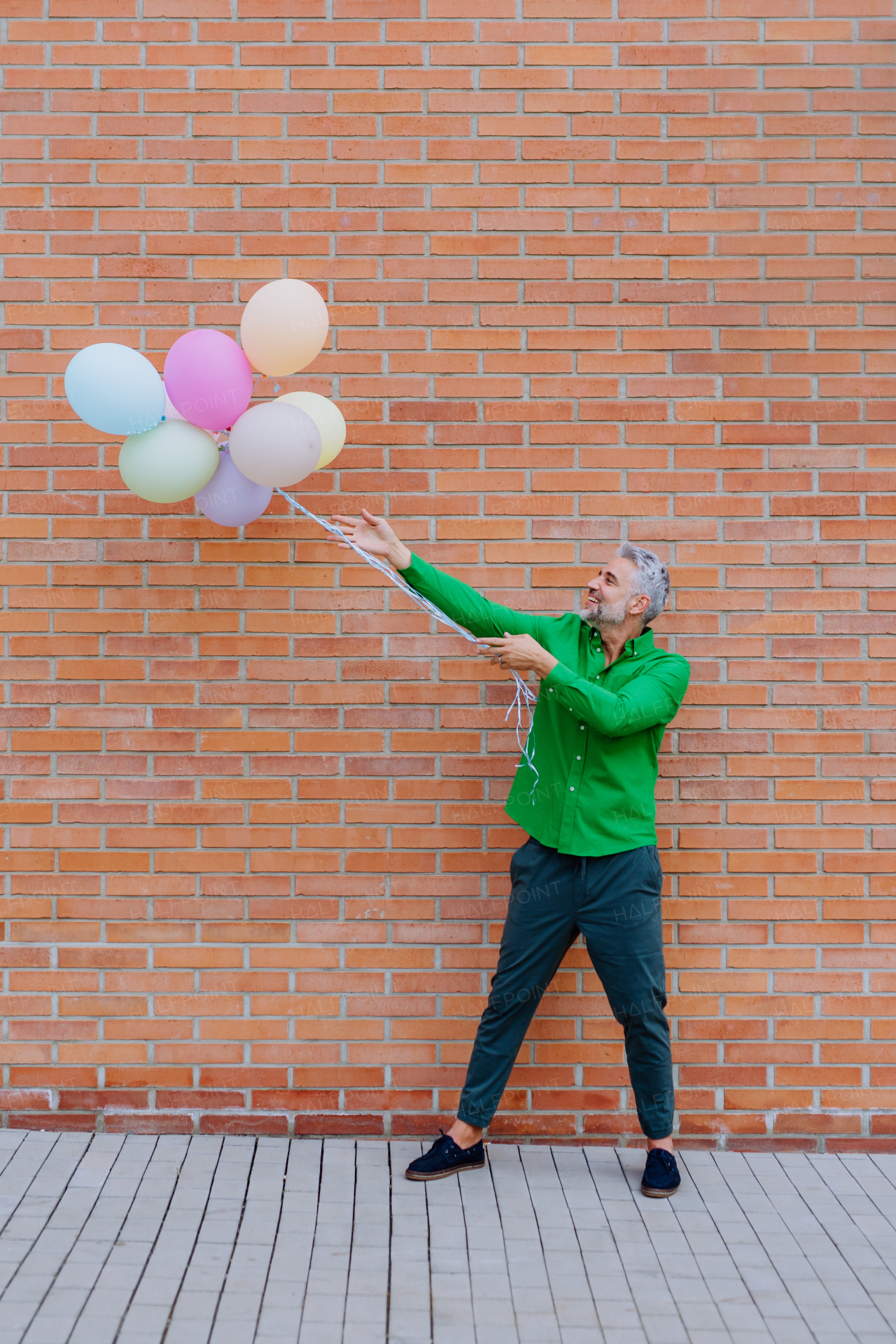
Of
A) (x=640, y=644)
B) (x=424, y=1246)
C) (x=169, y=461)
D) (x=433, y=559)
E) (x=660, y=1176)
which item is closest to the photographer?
(x=424, y=1246)

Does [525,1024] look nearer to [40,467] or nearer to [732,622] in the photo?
[732,622]

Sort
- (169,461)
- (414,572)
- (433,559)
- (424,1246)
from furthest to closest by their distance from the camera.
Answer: (433,559) → (414,572) → (169,461) → (424,1246)

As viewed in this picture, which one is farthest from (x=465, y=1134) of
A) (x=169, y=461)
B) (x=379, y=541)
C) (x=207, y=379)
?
(x=207, y=379)

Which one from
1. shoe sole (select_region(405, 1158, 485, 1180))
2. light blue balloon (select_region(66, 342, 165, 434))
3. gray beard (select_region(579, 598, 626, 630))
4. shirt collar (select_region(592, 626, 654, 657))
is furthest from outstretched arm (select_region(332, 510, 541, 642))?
shoe sole (select_region(405, 1158, 485, 1180))

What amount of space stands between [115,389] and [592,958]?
2189mm

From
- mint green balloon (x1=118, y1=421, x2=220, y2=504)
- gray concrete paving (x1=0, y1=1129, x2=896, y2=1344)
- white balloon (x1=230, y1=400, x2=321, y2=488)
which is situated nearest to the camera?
gray concrete paving (x1=0, y1=1129, x2=896, y2=1344)

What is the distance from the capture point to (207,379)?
303 centimetres

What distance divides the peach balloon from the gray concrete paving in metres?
2.47

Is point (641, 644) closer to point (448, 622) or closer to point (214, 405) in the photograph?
point (448, 622)

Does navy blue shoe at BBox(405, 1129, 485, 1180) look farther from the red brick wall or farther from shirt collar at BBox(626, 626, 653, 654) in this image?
shirt collar at BBox(626, 626, 653, 654)

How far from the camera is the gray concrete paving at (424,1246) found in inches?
105

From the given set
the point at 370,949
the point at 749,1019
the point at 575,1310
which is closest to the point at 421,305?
the point at 370,949

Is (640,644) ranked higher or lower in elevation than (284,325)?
lower

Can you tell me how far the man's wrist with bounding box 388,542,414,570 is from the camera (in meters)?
3.19
